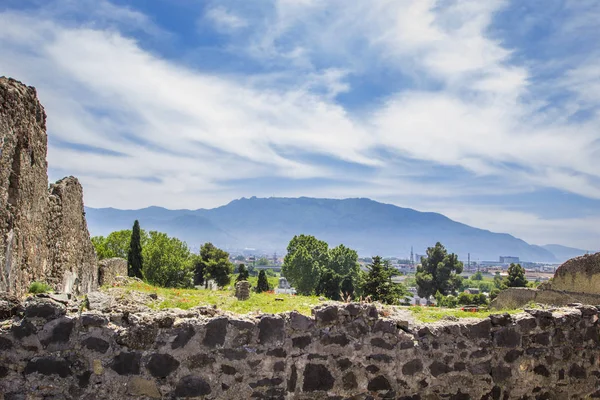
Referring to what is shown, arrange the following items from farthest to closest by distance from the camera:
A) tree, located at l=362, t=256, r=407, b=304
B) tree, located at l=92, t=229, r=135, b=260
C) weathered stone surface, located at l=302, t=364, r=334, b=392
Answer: tree, located at l=92, t=229, r=135, b=260 < tree, located at l=362, t=256, r=407, b=304 < weathered stone surface, located at l=302, t=364, r=334, b=392

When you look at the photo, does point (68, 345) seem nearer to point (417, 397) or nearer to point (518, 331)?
point (417, 397)

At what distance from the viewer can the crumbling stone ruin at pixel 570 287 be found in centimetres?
1733

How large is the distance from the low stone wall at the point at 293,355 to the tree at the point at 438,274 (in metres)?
69.2

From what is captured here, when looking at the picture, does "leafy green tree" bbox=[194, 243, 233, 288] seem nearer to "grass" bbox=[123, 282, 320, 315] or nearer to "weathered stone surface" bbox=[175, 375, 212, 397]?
"grass" bbox=[123, 282, 320, 315]

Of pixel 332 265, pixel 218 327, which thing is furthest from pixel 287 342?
pixel 332 265

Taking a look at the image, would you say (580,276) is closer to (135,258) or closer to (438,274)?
(135,258)

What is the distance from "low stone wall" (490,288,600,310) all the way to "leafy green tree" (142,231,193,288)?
35.8 m

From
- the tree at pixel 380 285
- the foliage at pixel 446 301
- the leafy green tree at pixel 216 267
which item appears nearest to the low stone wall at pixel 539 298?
the tree at pixel 380 285

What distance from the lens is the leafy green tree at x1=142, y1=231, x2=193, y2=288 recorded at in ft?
163

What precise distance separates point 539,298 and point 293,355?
1689 cm

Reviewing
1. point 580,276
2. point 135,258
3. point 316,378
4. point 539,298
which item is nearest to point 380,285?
point 539,298

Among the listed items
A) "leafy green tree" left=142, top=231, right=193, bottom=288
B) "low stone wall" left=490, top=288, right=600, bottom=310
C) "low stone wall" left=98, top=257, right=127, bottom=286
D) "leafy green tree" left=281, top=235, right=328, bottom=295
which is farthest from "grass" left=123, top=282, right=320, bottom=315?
"leafy green tree" left=281, top=235, right=328, bottom=295

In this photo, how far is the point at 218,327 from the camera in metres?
5.87

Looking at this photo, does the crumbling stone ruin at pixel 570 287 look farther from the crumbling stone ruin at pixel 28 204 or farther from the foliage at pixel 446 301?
the foliage at pixel 446 301
